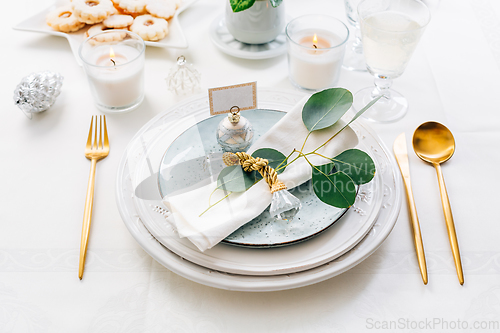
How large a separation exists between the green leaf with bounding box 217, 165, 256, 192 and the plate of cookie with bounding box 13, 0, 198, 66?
56 centimetres

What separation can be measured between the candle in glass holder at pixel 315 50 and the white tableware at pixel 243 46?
4.8 inches

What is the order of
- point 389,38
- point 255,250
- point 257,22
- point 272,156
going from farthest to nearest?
point 257,22 < point 389,38 < point 272,156 < point 255,250

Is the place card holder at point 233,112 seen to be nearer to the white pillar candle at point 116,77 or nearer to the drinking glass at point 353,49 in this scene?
the white pillar candle at point 116,77

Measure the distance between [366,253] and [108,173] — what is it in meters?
0.56

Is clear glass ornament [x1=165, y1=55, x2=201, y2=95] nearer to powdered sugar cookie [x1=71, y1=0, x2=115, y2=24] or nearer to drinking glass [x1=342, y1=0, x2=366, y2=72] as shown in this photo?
powdered sugar cookie [x1=71, y1=0, x2=115, y2=24]

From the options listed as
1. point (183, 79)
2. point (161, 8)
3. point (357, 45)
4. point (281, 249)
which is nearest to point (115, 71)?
point (183, 79)

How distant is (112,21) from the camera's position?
1164 mm

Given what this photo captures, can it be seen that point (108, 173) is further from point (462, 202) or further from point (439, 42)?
point (439, 42)

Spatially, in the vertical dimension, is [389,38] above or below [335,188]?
above

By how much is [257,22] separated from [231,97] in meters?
0.39

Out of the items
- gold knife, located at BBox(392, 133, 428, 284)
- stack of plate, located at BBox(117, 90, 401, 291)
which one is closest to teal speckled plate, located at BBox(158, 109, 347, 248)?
stack of plate, located at BBox(117, 90, 401, 291)

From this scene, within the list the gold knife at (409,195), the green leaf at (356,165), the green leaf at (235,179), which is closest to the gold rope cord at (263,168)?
the green leaf at (235,179)

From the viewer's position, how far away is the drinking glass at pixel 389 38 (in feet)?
2.88

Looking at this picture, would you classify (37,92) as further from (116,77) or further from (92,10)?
(92,10)
